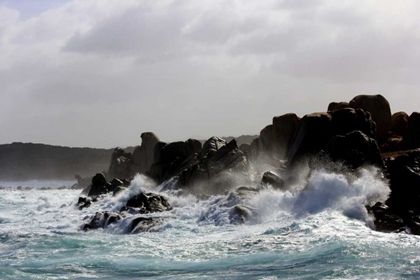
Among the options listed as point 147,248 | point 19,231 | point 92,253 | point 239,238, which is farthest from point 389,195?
point 19,231

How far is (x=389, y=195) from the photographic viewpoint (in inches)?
1070

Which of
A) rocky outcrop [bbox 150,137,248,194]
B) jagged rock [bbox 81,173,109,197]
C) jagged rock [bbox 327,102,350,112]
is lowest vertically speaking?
jagged rock [bbox 81,173,109,197]

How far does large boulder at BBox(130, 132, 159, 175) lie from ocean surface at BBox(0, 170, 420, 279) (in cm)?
3299

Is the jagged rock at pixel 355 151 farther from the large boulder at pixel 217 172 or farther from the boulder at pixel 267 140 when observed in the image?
the boulder at pixel 267 140

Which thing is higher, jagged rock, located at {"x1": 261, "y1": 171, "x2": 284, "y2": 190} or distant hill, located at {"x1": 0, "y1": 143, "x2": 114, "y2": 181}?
distant hill, located at {"x1": 0, "y1": 143, "x2": 114, "y2": 181}

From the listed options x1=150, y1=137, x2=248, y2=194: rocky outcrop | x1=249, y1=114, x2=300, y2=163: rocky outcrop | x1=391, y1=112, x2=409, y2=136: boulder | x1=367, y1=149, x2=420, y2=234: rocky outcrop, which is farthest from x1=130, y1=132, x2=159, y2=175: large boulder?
x1=367, y1=149, x2=420, y2=234: rocky outcrop

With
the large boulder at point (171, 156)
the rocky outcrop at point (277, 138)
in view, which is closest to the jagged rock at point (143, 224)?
the rocky outcrop at point (277, 138)

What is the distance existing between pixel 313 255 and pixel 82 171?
6241 inches

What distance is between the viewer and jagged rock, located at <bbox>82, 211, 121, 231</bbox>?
30312 mm

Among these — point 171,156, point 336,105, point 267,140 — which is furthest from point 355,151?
point 171,156

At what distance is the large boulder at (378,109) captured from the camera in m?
42.3

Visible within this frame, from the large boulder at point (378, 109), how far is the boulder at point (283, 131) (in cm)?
442

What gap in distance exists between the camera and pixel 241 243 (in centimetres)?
2252

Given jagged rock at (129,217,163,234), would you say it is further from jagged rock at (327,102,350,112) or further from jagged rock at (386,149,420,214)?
jagged rock at (327,102,350,112)
